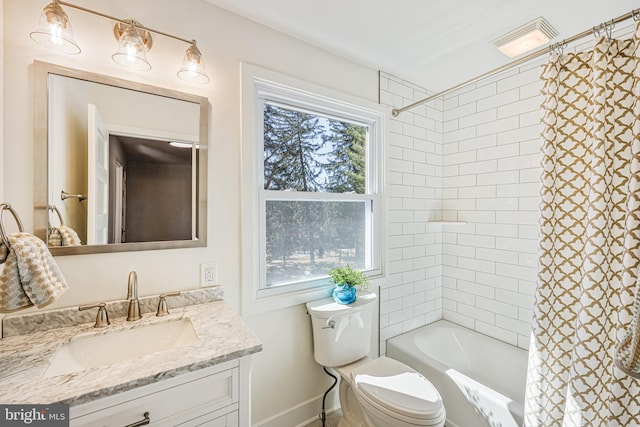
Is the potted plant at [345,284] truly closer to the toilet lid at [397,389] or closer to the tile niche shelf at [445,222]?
the toilet lid at [397,389]

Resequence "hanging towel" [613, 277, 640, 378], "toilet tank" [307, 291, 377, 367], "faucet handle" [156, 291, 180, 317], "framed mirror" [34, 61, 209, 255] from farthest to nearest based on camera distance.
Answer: "toilet tank" [307, 291, 377, 367] → "faucet handle" [156, 291, 180, 317] → "framed mirror" [34, 61, 209, 255] → "hanging towel" [613, 277, 640, 378]

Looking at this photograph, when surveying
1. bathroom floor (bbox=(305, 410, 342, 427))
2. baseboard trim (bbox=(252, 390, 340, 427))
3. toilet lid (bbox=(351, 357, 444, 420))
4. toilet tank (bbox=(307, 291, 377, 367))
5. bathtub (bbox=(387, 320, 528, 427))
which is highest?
toilet tank (bbox=(307, 291, 377, 367))

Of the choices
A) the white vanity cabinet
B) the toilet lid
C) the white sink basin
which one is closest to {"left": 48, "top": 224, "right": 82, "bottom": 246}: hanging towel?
the white sink basin

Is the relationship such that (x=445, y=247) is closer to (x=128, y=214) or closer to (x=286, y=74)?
(x=286, y=74)

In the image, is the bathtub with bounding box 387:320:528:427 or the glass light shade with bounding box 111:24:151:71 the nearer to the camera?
the glass light shade with bounding box 111:24:151:71

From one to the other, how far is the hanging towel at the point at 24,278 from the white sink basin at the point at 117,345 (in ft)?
0.72

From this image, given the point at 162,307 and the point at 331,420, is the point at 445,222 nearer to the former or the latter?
the point at 331,420

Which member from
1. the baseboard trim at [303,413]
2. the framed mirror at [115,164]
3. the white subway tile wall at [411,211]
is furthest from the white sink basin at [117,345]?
the white subway tile wall at [411,211]

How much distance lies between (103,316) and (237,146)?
38.3 inches

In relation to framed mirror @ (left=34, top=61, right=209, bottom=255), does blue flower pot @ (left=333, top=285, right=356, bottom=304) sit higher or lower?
lower

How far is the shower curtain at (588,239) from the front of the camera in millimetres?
994

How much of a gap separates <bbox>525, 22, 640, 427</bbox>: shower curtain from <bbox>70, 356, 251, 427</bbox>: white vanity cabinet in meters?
1.28

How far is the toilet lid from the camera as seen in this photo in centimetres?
127

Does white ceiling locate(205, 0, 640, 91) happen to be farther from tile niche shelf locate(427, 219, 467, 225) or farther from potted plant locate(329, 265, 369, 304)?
potted plant locate(329, 265, 369, 304)
